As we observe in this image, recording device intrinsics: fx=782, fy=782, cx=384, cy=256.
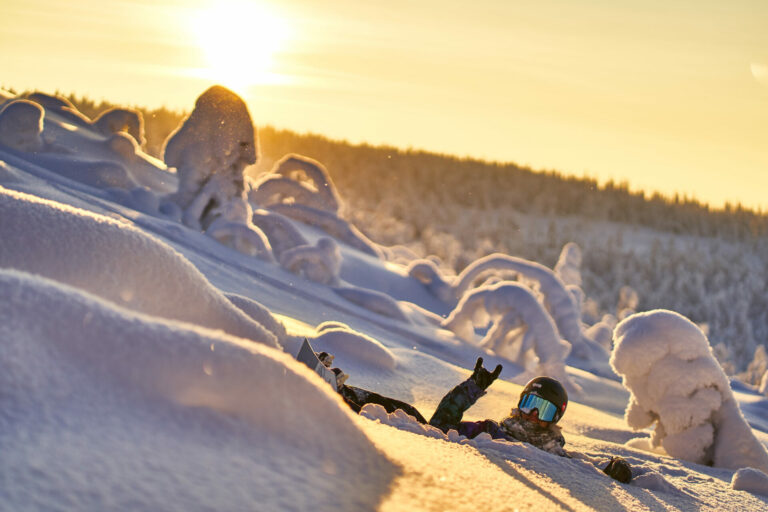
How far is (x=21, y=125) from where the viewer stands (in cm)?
905

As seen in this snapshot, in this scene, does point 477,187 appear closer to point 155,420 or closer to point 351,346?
point 351,346

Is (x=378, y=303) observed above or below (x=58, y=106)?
below

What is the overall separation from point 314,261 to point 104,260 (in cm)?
591

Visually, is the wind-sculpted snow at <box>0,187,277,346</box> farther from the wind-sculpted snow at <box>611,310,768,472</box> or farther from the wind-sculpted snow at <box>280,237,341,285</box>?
the wind-sculpted snow at <box>280,237,341,285</box>

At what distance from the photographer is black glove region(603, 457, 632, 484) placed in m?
3.20

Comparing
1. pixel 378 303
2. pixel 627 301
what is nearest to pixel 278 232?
pixel 378 303

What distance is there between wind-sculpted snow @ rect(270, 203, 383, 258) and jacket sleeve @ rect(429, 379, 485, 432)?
318 inches

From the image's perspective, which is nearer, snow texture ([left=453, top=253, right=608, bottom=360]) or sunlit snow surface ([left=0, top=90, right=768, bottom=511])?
sunlit snow surface ([left=0, top=90, right=768, bottom=511])

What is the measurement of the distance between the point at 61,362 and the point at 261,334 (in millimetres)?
1204

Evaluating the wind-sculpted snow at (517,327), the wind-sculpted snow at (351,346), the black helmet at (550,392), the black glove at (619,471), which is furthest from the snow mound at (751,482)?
the wind-sculpted snow at (517,327)

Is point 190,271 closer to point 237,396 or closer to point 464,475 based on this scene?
point 237,396

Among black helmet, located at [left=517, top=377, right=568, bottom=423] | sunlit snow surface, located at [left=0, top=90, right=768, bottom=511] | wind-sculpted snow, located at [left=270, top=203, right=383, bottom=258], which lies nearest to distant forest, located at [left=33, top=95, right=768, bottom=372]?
wind-sculpted snow, located at [left=270, top=203, right=383, bottom=258]

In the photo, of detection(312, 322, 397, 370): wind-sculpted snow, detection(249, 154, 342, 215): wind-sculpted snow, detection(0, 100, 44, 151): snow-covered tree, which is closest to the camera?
Result: detection(312, 322, 397, 370): wind-sculpted snow

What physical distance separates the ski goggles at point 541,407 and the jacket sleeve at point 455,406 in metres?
0.24
